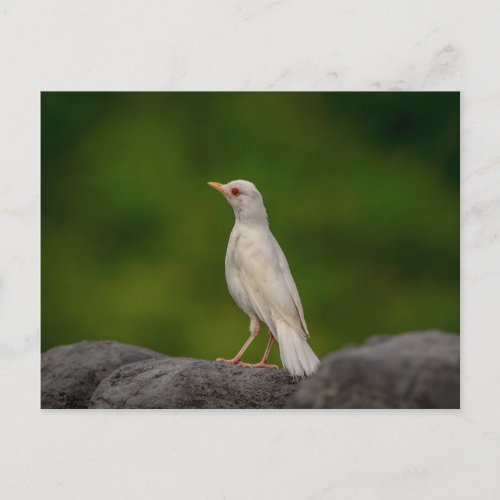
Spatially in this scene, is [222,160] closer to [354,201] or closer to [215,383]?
[354,201]

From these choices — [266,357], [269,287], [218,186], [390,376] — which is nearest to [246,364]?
[266,357]

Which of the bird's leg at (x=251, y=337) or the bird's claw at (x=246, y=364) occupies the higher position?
the bird's leg at (x=251, y=337)

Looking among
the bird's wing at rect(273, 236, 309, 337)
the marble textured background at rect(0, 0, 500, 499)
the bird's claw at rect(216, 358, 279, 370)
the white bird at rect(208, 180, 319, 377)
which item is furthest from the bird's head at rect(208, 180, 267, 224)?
the bird's claw at rect(216, 358, 279, 370)

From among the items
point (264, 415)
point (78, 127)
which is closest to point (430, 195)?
point (264, 415)

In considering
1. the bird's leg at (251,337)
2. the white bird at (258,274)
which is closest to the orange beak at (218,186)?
the white bird at (258,274)

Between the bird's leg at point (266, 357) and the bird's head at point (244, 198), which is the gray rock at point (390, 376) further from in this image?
the bird's head at point (244, 198)

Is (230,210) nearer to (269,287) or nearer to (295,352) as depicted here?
(269,287)

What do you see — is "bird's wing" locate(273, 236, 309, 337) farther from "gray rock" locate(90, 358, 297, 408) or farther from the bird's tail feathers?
"gray rock" locate(90, 358, 297, 408)
